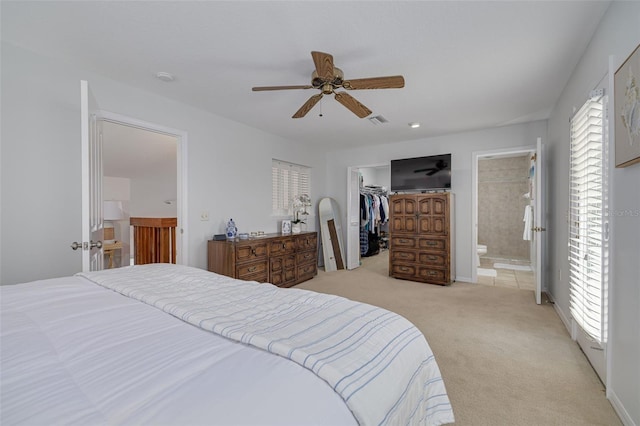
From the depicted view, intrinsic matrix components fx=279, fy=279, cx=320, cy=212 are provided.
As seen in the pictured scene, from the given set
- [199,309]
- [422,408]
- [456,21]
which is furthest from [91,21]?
[422,408]

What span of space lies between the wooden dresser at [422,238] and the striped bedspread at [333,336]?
3.32 meters

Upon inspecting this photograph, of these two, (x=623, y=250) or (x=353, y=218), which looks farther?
(x=353, y=218)

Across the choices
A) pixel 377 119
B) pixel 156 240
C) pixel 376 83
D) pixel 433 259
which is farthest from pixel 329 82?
pixel 156 240

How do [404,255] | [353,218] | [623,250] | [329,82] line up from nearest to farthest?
1. [623,250]
2. [329,82]
3. [404,255]
4. [353,218]

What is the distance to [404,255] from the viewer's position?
4574 millimetres

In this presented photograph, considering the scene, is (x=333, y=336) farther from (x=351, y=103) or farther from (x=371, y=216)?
(x=371, y=216)

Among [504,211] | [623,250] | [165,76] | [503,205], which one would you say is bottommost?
[623,250]

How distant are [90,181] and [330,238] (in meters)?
3.90

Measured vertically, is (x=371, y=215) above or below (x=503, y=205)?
below

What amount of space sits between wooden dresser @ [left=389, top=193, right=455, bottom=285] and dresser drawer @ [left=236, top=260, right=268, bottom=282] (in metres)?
2.19

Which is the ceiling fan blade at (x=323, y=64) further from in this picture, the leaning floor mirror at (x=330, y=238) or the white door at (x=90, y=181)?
the leaning floor mirror at (x=330, y=238)

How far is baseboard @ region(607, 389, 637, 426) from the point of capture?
1444mm

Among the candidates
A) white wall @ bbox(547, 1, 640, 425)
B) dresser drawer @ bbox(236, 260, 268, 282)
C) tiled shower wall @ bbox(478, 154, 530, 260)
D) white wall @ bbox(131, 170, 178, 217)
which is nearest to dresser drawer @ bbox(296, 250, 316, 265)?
dresser drawer @ bbox(236, 260, 268, 282)

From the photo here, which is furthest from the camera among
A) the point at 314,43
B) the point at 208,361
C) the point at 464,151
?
the point at 464,151
